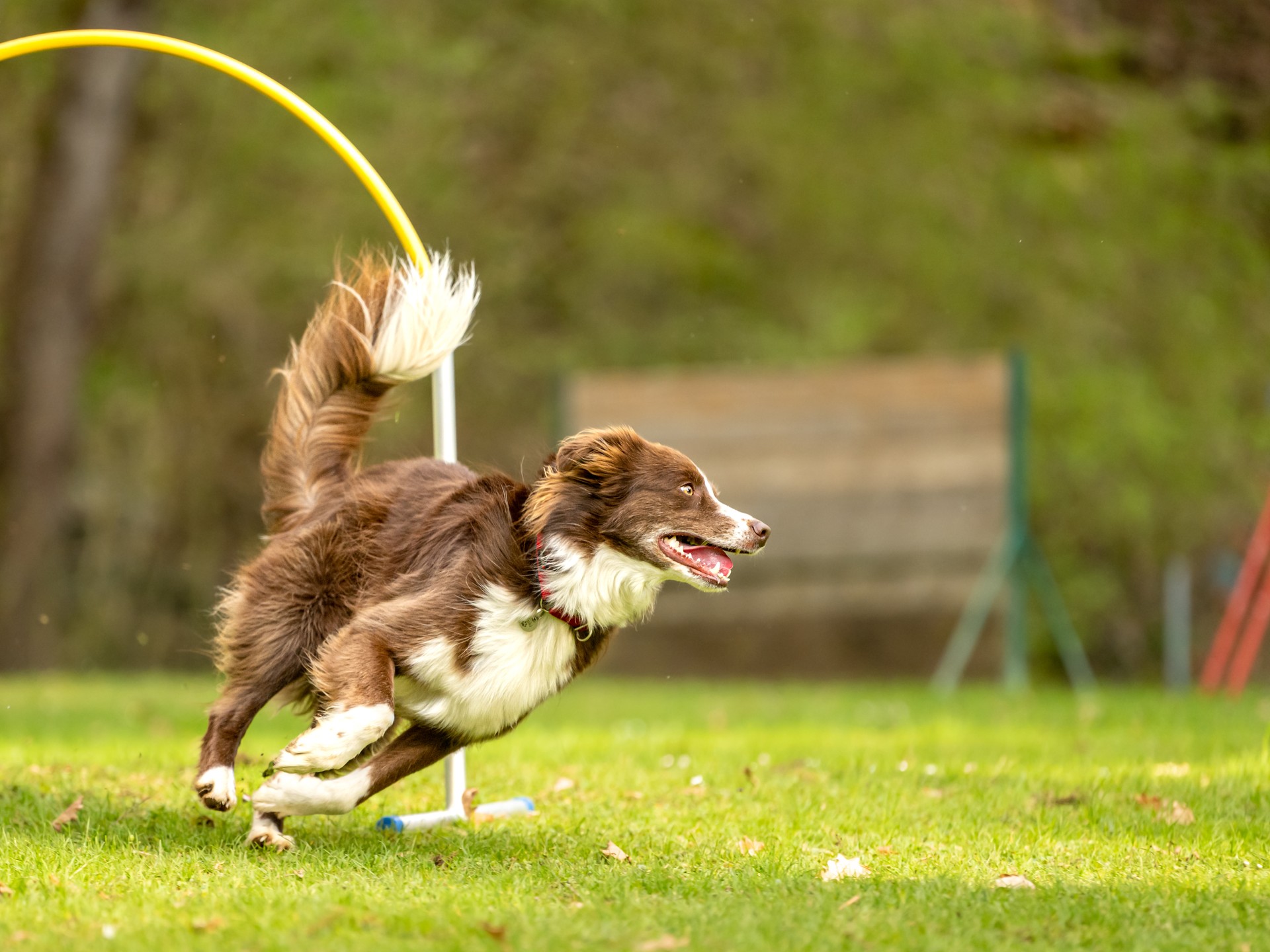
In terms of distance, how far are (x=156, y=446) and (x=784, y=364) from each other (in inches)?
292

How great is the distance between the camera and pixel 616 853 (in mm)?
4641

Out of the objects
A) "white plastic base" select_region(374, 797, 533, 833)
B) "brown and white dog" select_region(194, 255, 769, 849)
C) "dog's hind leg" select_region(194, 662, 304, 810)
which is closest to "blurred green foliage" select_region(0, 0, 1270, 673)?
"white plastic base" select_region(374, 797, 533, 833)

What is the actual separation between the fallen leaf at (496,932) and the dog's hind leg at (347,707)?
1025mm

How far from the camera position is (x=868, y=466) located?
12.7m

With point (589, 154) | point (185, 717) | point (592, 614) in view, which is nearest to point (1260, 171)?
point (589, 154)

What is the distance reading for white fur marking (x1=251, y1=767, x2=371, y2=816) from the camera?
4.52m

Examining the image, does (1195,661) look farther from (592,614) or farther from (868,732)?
(592,614)

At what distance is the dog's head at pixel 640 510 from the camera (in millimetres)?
4730

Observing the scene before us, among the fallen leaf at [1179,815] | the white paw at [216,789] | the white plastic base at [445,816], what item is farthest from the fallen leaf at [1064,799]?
the white paw at [216,789]

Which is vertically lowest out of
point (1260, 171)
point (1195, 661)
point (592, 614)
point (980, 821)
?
point (1195, 661)

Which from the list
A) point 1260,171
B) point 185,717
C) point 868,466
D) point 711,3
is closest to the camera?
point 185,717

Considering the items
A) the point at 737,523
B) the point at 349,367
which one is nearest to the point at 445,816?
the point at 737,523

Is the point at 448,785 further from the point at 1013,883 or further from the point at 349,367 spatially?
the point at 1013,883

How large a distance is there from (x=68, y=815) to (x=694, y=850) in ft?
6.99
